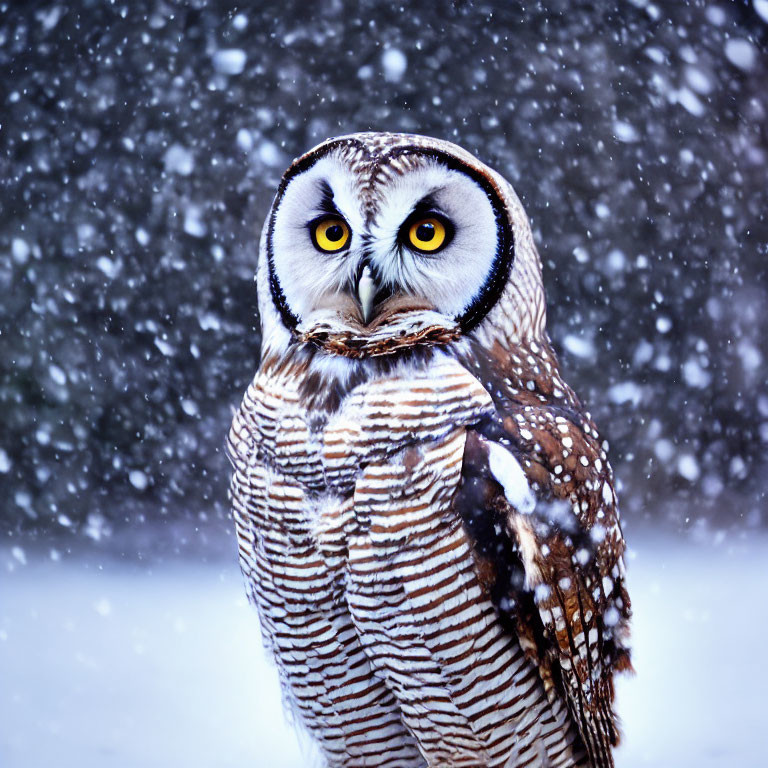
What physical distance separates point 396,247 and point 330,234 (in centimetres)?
8

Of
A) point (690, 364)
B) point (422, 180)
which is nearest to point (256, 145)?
point (422, 180)

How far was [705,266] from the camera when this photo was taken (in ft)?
5.00

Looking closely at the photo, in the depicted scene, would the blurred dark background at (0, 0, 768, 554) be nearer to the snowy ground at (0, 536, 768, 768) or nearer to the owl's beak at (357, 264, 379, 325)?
the snowy ground at (0, 536, 768, 768)

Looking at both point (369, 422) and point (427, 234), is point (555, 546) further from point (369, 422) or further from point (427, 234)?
point (427, 234)

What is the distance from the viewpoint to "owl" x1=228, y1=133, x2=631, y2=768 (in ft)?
2.82

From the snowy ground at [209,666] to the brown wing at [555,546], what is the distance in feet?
1.30

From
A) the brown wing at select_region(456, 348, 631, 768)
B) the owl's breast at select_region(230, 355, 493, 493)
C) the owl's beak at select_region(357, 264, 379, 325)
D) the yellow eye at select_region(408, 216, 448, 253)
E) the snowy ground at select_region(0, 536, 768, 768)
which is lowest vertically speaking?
the snowy ground at select_region(0, 536, 768, 768)

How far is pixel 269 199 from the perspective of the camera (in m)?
1.56

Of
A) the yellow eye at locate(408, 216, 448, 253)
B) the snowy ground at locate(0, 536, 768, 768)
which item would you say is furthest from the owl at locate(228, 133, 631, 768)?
the snowy ground at locate(0, 536, 768, 768)

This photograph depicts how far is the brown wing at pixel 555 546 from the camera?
0.86 m

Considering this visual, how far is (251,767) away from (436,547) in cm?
72

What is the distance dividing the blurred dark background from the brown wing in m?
0.66

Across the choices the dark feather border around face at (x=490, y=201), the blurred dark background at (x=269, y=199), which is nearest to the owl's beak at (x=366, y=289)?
the dark feather border around face at (x=490, y=201)

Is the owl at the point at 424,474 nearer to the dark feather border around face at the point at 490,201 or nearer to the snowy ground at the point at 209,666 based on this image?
the dark feather border around face at the point at 490,201
